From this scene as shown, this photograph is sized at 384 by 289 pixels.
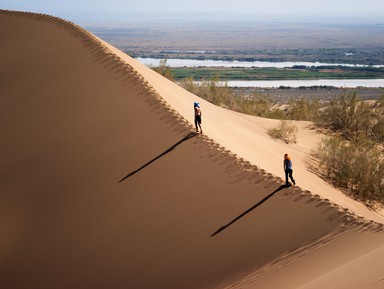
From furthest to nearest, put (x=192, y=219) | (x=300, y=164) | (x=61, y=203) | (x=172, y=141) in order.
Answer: (x=300, y=164)
(x=172, y=141)
(x=61, y=203)
(x=192, y=219)

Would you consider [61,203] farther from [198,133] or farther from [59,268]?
[198,133]

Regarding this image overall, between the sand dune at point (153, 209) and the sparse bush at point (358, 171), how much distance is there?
0.96 m

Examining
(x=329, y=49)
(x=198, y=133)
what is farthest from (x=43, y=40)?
(x=329, y=49)

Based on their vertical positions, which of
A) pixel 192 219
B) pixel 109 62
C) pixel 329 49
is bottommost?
pixel 329 49

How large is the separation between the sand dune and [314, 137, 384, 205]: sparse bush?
0.96 m

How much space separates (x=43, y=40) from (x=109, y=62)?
22.8 feet

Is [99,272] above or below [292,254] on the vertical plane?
below

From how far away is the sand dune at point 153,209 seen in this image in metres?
7.42

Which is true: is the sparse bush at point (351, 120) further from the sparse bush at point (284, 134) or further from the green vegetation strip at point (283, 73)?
the green vegetation strip at point (283, 73)

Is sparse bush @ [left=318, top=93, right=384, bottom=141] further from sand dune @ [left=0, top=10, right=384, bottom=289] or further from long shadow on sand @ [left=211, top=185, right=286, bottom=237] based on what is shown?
long shadow on sand @ [left=211, top=185, right=286, bottom=237]

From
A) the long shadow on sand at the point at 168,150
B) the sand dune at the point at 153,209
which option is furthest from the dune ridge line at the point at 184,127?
the long shadow on sand at the point at 168,150

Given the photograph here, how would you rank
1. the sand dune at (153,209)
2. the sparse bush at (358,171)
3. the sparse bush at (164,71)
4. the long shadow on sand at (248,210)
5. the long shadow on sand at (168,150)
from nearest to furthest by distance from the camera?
the sand dune at (153,209)
the long shadow on sand at (248,210)
the long shadow on sand at (168,150)
the sparse bush at (358,171)
the sparse bush at (164,71)

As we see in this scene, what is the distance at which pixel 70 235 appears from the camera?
351 inches

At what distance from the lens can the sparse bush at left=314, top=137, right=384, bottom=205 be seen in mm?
12750
